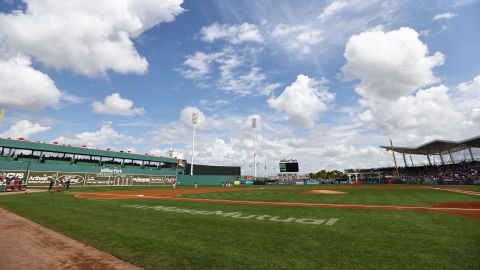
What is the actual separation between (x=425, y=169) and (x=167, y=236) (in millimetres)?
102160

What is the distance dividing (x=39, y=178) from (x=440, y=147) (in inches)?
4112

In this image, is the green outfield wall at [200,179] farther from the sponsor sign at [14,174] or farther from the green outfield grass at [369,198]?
the green outfield grass at [369,198]

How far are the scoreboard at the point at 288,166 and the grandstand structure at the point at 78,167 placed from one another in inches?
979

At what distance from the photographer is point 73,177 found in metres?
50.5

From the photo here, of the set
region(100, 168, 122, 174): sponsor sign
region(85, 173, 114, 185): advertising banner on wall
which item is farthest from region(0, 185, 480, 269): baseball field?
region(100, 168, 122, 174): sponsor sign

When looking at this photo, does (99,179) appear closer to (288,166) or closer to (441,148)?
(288,166)

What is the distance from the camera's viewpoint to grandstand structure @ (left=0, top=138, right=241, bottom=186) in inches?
1790

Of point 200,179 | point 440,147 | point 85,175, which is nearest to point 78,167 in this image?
point 85,175

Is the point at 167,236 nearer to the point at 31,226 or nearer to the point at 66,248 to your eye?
the point at 66,248

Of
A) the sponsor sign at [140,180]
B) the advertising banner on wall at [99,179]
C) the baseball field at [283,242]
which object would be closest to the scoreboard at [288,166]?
the sponsor sign at [140,180]

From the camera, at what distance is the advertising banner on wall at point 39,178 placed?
45.2 meters

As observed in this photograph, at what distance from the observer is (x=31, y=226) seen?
11117 mm

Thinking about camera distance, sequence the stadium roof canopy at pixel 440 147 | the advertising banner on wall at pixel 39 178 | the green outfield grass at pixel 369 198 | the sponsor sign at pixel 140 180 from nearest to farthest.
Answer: the green outfield grass at pixel 369 198
the advertising banner on wall at pixel 39 178
the sponsor sign at pixel 140 180
the stadium roof canopy at pixel 440 147

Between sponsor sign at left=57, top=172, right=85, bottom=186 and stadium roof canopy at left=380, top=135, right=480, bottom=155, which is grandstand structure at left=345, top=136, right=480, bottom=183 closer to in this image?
stadium roof canopy at left=380, top=135, right=480, bottom=155
